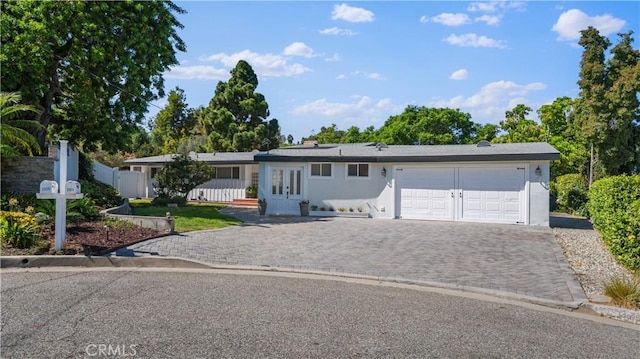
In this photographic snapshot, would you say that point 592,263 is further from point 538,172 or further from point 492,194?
point 492,194

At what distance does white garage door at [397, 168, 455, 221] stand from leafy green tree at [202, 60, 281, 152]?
17.8m

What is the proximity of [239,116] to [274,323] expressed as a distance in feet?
103

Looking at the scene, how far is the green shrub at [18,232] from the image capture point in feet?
26.2

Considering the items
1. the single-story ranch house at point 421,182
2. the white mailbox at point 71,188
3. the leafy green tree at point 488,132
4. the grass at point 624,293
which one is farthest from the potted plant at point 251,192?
the leafy green tree at point 488,132

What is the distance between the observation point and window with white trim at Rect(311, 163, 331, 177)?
18.0 metres

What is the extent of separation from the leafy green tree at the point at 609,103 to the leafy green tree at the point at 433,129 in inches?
690

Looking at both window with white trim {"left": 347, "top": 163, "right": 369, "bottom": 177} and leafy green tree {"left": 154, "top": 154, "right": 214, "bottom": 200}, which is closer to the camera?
window with white trim {"left": 347, "top": 163, "right": 369, "bottom": 177}

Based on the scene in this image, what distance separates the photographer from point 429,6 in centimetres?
1219

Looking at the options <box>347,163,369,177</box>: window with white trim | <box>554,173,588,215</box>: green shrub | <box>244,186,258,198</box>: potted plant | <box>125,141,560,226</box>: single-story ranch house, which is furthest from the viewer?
<box>244,186,258,198</box>: potted plant

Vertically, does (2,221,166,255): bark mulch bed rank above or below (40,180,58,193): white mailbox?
below

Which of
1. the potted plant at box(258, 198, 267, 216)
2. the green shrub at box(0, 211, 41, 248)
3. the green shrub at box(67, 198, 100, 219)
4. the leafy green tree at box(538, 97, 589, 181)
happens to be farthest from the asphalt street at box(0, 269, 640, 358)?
the leafy green tree at box(538, 97, 589, 181)

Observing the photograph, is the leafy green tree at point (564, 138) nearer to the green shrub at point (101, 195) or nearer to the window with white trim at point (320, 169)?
the window with white trim at point (320, 169)

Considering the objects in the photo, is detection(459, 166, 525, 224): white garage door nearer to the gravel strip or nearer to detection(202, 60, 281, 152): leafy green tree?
the gravel strip

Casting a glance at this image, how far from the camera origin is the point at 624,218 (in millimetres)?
7973
